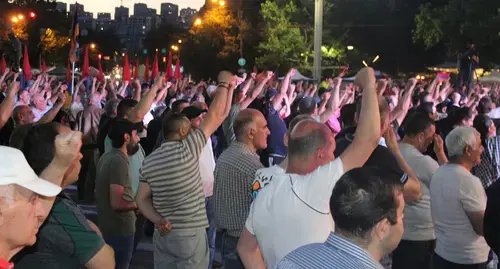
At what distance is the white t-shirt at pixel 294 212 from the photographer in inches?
144

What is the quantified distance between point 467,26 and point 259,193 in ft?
107

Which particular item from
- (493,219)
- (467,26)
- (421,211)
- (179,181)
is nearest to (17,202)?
(179,181)

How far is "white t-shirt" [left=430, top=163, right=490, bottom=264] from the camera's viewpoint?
17.0ft

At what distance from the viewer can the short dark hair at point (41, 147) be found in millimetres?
3777

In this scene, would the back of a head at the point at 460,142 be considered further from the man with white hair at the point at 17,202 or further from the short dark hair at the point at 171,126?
the man with white hair at the point at 17,202

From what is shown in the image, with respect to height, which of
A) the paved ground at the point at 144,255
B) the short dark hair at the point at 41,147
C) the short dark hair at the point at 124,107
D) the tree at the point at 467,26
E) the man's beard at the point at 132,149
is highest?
the tree at the point at 467,26

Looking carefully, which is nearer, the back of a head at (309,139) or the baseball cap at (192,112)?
the back of a head at (309,139)

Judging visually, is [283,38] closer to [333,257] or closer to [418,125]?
[418,125]

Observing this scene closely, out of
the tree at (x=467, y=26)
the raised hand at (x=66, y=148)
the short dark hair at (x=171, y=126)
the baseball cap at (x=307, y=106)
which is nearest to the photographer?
the raised hand at (x=66, y=148)

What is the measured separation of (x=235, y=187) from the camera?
17.9 feet

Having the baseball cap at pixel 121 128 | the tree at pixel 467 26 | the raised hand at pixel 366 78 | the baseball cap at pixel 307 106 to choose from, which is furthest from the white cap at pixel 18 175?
the tree at pixel 467 26

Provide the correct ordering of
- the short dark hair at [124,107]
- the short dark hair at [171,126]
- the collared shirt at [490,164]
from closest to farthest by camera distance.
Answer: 1. the short dark hair at [171,126]
2. the collared shirt at [490,164]
3. the short dark hair at [124,107]

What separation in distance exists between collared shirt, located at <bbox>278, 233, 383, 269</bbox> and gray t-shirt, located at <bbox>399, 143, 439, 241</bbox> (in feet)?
10.2

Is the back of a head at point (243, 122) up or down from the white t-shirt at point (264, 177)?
up
